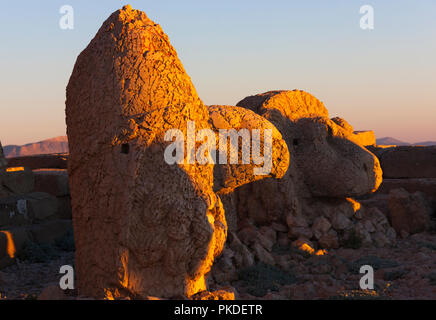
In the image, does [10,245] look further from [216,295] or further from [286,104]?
[286,104]

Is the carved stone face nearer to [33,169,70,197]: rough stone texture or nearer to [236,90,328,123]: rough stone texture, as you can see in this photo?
[236,90,328,123]: rough stone texture

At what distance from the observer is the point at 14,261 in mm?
6527

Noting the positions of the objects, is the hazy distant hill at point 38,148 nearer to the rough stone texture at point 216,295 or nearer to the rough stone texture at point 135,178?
the rough stone texture at point 135,178

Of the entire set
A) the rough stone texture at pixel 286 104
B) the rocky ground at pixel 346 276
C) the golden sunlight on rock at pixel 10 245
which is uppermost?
the rough stone texture at pixel 286 104

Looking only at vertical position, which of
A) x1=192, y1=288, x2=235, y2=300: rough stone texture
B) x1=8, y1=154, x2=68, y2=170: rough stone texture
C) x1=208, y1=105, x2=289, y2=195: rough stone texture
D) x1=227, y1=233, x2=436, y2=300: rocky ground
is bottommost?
x1=227, y1=233, x2=436, y2=300: rocky ground

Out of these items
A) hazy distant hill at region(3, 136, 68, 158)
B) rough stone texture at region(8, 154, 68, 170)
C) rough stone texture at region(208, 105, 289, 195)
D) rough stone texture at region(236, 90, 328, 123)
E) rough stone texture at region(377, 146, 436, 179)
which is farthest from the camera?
hazy distant hill at region(3, 136, 68, 158)

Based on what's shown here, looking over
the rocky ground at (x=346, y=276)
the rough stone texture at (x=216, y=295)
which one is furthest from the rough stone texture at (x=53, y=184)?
the rough stone texture at (x=216, y=295)

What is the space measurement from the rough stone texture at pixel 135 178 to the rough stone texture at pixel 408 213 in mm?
5492

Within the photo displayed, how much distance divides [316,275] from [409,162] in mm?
5422

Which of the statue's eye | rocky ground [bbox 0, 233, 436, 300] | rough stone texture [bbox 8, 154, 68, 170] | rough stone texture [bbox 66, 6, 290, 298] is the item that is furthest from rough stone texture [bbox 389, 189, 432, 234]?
rough stone texture [bbox 8, 154, 68, 170]

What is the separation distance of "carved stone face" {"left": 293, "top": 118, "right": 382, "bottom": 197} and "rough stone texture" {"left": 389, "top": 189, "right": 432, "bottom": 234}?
1105 mm

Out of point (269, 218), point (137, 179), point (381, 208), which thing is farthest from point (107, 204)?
point (381, 208)

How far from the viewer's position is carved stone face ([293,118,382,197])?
765 cm

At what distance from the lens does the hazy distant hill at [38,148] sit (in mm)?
61912
